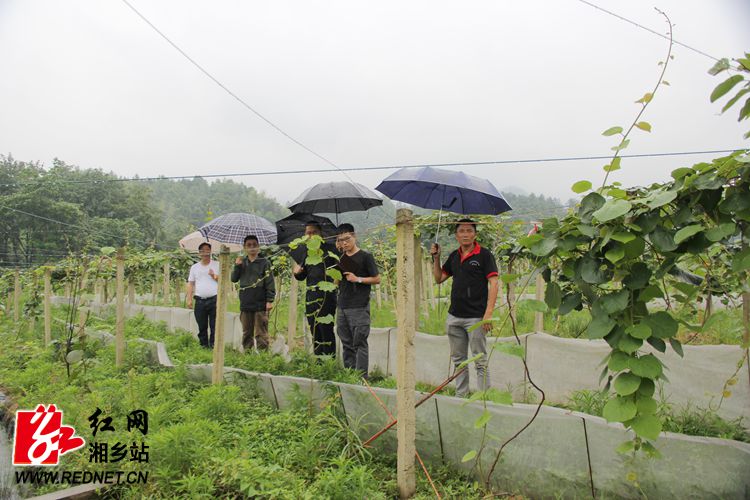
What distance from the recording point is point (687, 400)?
3.77 metres

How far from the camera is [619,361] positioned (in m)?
1.87

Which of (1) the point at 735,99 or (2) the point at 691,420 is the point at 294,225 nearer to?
(2) the point at 691,420

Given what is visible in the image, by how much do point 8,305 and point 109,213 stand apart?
33.6 meters

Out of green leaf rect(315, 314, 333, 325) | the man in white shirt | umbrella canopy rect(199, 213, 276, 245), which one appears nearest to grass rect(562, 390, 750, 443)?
green leaf rect(315, 314, 333, 325)

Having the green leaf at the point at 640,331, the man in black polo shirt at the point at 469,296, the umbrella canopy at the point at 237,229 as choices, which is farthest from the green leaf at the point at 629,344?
the umbrella canopy at the point at 237,229

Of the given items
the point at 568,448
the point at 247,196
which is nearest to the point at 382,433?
the point at 568,448

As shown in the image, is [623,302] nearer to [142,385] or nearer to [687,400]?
[687,400]

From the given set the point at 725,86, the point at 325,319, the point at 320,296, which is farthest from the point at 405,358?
the point at 320,296

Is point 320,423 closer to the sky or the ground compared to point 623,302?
closer to the ground

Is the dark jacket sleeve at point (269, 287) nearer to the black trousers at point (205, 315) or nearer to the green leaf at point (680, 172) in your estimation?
the black trousers at point (205, 315)

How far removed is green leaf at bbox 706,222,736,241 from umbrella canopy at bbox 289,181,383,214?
3.62 meters

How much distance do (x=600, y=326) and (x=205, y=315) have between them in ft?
19.2

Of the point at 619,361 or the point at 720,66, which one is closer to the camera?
the point at 720,66

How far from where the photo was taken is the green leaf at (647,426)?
5.84ft
